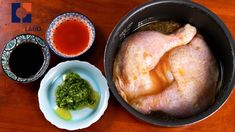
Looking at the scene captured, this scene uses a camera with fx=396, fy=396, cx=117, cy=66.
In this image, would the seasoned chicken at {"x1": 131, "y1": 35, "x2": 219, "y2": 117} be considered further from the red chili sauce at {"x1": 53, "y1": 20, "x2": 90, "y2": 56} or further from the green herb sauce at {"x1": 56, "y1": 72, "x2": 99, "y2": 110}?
the red chili sauce at {"x1": 53, "y1": 20, "x2": 90, "y2": 56}

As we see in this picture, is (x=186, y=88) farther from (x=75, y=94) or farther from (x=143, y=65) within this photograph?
(x=75, y=94)

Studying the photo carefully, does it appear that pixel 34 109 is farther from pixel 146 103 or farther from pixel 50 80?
pixel 146 103

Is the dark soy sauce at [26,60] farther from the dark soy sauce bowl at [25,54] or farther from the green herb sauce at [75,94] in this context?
the green herb sauce at [75,94]

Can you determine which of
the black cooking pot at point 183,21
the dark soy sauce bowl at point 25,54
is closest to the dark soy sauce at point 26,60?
the dark soy sauce bowl at point 25,54

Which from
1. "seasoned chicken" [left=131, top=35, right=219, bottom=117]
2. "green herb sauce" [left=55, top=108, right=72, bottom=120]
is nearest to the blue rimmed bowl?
"green herb sauce" [left=55, top=108, right=72, bottom=120]

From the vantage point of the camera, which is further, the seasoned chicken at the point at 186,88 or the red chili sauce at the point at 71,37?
the red chili sauce at the point at 71,37

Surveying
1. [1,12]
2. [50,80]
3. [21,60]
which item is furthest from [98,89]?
[1,12]
